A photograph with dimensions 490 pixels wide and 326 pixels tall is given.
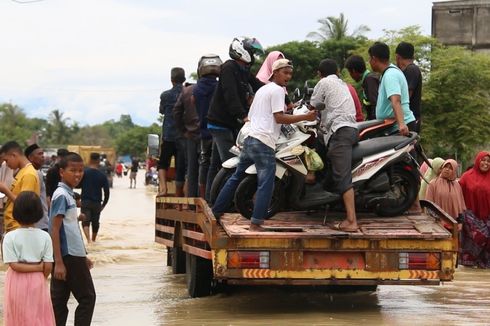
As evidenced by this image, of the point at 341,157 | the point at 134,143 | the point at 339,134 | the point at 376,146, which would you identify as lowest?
the point at 341,157

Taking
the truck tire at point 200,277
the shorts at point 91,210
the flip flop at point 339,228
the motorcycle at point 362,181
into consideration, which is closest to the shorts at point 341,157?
the motorcycle at point 362,181

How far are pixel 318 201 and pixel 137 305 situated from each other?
2.34m

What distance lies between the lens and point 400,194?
10102mm

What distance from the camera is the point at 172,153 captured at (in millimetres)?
13594

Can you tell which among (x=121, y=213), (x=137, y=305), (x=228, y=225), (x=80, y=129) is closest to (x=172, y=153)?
(x=137, y=305)

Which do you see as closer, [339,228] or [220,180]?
[339,228]

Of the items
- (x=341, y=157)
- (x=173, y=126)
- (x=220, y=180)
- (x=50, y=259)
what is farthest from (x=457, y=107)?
(x=50, y=259)

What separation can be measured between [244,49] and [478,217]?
5903mm

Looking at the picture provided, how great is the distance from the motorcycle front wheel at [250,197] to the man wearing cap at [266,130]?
0.75 feet

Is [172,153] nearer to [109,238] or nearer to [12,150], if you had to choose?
[12,150]


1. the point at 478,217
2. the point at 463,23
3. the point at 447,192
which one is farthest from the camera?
the point at 463,23

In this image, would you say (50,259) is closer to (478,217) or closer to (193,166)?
(193,166)

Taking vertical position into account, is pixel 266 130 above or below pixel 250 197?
above

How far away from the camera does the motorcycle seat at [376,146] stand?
976 centimetres
